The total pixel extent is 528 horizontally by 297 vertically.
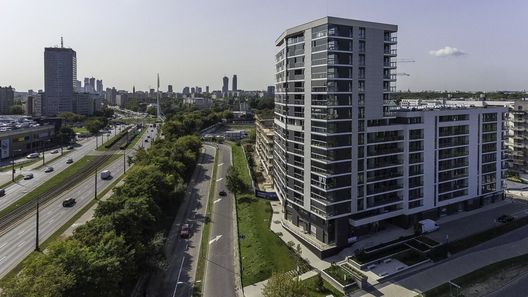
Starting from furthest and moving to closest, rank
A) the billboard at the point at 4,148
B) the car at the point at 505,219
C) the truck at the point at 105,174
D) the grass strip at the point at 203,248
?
the billboard at the point at 4,148 → the truck at the point at 105,174 → the car at the point at 505,219 → the grass strip at the point at 203,248

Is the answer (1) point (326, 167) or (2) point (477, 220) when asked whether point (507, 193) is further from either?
(1) point (326, 167)

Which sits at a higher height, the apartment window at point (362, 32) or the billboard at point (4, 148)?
the apartment window at point (362, 32)

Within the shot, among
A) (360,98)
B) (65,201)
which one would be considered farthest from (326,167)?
(65,201)

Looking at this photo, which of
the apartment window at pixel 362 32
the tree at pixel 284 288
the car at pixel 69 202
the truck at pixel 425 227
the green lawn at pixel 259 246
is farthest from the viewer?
the car at pixel 69 202

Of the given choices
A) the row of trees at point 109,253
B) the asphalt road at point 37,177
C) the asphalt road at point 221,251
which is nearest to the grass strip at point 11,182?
the asphalt road at point 37,177

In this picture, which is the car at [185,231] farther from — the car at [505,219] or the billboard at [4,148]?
the billboard at [4,148]

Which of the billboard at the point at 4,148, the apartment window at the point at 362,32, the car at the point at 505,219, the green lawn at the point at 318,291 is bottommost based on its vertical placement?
the green lawn at the point at 318,291

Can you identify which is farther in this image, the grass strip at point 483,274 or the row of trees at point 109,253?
the grass strip at point 483,274
